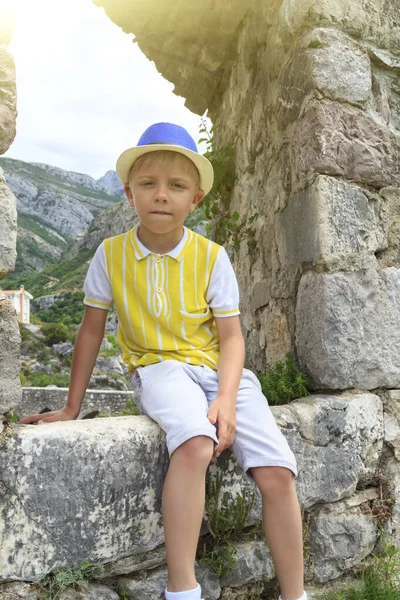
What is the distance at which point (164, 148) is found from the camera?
167 cm

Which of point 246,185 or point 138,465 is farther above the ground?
point 246,185

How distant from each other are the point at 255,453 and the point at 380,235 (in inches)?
46.1

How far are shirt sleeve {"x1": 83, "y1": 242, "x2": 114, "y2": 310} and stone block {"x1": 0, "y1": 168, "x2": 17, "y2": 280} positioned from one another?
1.07 feet

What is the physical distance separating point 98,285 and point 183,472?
28.1 inches

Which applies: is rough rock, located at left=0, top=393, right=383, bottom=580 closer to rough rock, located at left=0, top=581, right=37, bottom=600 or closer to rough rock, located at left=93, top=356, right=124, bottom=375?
rough rock, located at left=0, top=581, right=37, bottom=600

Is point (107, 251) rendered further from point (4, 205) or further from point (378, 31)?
point (378, 31)

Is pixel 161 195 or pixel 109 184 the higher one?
pixel 109 184

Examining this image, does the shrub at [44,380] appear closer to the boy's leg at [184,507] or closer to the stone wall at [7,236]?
the stone wall at [7,236]

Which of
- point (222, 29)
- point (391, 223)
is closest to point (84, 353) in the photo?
point (391, 223)

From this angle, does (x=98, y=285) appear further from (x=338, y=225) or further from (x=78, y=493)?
(x=338, y=225)

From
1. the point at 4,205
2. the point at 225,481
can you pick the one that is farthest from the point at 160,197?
the point at 225,481

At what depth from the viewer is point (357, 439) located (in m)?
2.03

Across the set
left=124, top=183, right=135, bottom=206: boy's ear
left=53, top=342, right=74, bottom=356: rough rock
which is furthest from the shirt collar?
left=53, top=342, right=74, bottom=356: rough rock

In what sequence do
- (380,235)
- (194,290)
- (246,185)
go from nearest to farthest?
(194,290) → (380,235) → (246,185)
